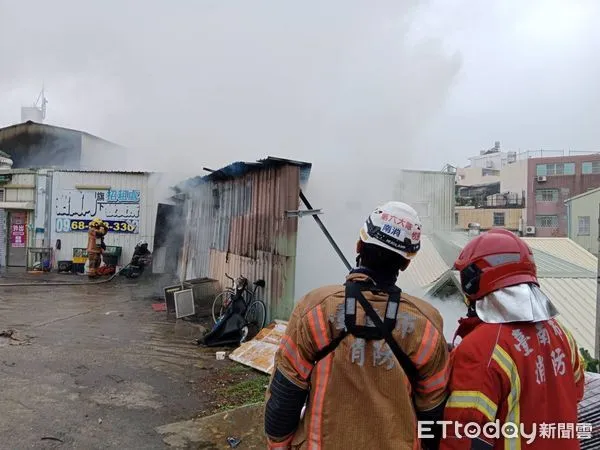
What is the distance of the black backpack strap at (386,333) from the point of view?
1.58 meters

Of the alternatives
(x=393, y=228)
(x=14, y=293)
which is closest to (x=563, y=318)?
(x=393, y=228)

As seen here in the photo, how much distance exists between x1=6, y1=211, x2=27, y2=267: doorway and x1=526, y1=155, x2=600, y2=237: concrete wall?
36326 mm

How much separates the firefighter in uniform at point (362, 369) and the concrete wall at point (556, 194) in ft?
134

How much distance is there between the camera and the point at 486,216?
124 ft

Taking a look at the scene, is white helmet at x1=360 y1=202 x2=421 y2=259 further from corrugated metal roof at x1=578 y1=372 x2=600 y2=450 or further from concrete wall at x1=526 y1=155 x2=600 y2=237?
concrete wall at x1=526 y1=155 x2=600 y2=237

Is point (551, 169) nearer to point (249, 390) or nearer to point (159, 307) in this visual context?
point (159, 307)

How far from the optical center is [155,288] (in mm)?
12648

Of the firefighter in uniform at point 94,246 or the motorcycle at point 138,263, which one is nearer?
the motorcycle at point 138,263

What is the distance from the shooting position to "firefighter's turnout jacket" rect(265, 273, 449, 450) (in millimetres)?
1596

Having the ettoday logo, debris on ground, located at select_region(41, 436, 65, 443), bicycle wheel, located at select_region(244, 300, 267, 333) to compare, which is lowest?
debris on ground, located at select_region(41, 436, 65, 443)

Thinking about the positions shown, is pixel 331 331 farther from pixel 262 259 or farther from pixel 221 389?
pixel 262 259

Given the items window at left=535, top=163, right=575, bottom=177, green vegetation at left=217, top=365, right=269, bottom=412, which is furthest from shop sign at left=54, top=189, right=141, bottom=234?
window at left=535, top=163, right=575, bottom=177

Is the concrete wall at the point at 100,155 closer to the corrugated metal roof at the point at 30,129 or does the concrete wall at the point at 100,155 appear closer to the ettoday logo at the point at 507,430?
the corrugated metal roof at the point at 30,129

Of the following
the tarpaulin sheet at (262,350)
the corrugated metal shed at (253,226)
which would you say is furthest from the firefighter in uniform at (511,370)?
the corrugated metal shed at (253,226)
